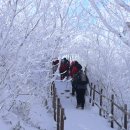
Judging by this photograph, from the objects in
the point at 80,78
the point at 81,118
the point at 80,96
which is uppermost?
the point at 80,78

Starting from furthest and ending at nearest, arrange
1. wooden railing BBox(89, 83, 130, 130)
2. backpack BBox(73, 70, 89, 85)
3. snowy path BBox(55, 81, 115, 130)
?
backpack BBox(73, 70, 89, 85) → snowy path BBox(55, 81, 115, 130) → wooden railing BBox(89, 83, 130, 130)

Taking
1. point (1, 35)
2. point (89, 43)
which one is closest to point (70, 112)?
point (89, 43)

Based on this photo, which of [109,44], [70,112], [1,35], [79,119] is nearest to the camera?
[1,35]

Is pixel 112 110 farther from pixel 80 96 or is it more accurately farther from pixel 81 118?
pixel 80 96

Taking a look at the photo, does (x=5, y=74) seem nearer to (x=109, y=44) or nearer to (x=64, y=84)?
(x=109, y=44)

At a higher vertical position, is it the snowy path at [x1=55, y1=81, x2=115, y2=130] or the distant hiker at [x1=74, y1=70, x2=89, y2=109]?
the distant hiker at [x1=74, y1=70, x2=89, y2=109]

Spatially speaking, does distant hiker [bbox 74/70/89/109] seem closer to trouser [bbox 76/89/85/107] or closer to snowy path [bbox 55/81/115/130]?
trouser [bbox 76/89/85/107]

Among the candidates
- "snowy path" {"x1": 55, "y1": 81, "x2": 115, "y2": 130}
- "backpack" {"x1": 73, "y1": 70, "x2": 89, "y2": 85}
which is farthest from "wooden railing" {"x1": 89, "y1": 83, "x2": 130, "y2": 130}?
"backpack" {"x1": 73, "y1": 70, "x2": 89, "y2": 85}

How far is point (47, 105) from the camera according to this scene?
1437 centimetres

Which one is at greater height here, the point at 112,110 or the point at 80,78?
the point at 80,78

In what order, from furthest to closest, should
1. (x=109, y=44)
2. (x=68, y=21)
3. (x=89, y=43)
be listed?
(x=89, y=43), (x=109, y=44), (x=68, y=21)

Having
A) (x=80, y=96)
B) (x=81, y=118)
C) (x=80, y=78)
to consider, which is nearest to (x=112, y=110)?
(x=81, y=118)

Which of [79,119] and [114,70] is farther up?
[114,70]

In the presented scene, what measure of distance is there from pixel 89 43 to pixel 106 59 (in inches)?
61.5
